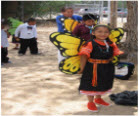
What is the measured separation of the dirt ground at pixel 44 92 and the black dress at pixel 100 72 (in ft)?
1.12

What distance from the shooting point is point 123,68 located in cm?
488

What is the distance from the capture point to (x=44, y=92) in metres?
4.17

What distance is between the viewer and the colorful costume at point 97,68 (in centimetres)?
318

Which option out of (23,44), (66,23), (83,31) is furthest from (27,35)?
(83,31)

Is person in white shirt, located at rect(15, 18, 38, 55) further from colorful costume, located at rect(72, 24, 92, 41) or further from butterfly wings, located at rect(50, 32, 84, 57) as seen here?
butterfly wings, located at rect(50, 32, 84, 57)

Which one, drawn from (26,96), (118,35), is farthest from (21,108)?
(118,35)

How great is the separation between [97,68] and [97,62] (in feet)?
0.25

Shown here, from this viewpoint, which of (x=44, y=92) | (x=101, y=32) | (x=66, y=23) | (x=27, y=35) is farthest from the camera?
(x=27, y=35)

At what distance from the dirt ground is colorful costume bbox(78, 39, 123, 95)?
1.09ft

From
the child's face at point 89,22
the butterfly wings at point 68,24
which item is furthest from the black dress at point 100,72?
the butterfly wings at point 68,24

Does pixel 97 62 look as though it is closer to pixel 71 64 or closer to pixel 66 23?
pixel 71 64

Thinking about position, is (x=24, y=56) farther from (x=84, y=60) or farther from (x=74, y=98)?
(x=84, y=60)

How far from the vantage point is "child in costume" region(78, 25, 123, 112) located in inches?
125

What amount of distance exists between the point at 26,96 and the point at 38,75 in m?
1.44
